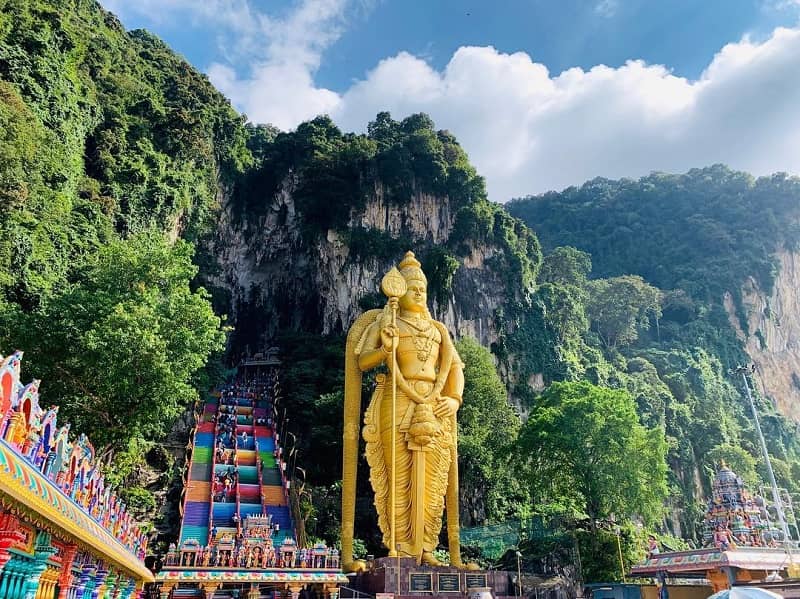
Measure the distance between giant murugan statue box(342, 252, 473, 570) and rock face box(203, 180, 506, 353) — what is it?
49.2ft

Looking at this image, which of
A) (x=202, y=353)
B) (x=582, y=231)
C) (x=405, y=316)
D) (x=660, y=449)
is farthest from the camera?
(x=582, y=231)

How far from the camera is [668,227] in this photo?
50562 mm

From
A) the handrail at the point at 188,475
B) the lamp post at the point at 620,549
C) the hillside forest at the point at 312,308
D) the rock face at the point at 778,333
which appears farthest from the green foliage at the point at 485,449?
the rock face at the point at 778,333

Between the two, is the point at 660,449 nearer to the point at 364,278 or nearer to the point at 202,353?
the point at 202,353

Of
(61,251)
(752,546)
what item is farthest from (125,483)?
(752,546)

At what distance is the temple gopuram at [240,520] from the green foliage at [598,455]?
6.39m

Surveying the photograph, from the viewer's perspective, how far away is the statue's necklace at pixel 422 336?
34.1 ft

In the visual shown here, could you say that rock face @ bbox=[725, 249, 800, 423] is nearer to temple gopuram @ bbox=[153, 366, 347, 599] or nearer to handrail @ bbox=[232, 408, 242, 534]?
temple gopuram @ bbox=[153, 366, 347, 599]

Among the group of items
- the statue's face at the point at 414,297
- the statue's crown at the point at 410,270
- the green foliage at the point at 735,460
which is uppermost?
the green foliage at the point at 735,460

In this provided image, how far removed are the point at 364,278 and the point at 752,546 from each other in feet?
67.5

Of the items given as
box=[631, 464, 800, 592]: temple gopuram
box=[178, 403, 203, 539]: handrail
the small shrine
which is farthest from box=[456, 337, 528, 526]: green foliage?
box=[631, 464, 800, 592]: temple gopuram

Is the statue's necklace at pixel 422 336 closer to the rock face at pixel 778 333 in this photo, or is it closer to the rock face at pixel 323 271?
the rock face at pixel 323 271

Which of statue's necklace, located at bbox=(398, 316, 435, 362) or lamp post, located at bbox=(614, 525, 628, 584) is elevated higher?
statue's necklace, located at bbox=(398, 316, 435, 362)

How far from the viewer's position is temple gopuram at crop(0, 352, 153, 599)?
→ 2.82 m
